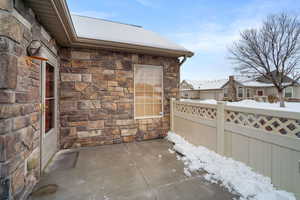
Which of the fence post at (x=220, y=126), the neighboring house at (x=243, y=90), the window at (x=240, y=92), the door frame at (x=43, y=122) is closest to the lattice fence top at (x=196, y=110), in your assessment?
the fence post at (x=220, y=126)

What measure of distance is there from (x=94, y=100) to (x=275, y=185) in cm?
393

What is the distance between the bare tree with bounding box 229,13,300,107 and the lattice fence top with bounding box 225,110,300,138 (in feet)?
Result: 31.3

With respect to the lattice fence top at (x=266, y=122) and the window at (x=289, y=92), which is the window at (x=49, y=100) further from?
the window at (x=289, y=92)

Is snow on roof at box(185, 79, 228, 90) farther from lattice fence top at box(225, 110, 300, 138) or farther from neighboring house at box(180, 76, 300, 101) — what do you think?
lattice fence top at box(225, 110, 300, 138)

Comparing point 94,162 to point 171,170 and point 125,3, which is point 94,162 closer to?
point 171,170

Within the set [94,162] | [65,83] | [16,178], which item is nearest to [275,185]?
[94,162]

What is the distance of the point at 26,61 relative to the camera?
1.81 m

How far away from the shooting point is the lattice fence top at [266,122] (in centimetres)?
173

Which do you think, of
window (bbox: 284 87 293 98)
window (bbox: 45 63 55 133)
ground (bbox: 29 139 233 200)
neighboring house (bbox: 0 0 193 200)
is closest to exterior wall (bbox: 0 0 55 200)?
neighboring house (bbox: 0 0 193 200)

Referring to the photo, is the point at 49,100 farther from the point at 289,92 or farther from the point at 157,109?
the point at 289,92

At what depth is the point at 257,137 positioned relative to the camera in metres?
2.10

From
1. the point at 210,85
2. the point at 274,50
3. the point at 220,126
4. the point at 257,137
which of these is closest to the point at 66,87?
the point at 220,126

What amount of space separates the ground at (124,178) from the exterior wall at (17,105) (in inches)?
18.5

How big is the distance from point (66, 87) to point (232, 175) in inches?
159
